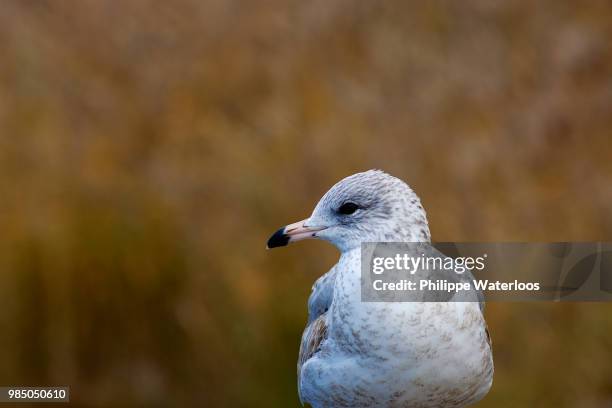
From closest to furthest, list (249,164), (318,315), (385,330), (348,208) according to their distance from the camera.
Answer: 1. (385,330)
2. (348,208)
3. (318,315)
4. (249,164)

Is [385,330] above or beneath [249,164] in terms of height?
beneath

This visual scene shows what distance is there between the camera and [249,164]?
14.0 feet

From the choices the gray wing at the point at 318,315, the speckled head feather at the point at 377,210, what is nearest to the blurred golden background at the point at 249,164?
the gray wing at the point at 318,315

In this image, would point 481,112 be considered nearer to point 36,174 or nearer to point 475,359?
point 36,174

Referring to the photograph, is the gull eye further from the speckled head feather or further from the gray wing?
the gray wing

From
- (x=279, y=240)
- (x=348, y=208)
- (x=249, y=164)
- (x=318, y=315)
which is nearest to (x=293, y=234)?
(x=279, y=240)

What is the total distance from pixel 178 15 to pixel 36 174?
158cm

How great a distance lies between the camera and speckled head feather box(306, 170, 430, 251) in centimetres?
224

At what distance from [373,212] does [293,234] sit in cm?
21

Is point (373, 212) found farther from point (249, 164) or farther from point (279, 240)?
point (249, 164)

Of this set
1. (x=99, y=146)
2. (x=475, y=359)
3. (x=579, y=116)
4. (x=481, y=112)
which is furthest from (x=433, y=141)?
(x=475, y=359)

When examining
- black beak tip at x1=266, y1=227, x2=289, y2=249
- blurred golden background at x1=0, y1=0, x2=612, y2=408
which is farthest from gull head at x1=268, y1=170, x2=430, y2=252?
blurred golden background at x1=0, y1=0, x2=612, y2=408

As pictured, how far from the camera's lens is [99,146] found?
15.1ft

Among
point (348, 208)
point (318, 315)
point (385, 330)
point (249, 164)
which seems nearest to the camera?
point (385, 330)
